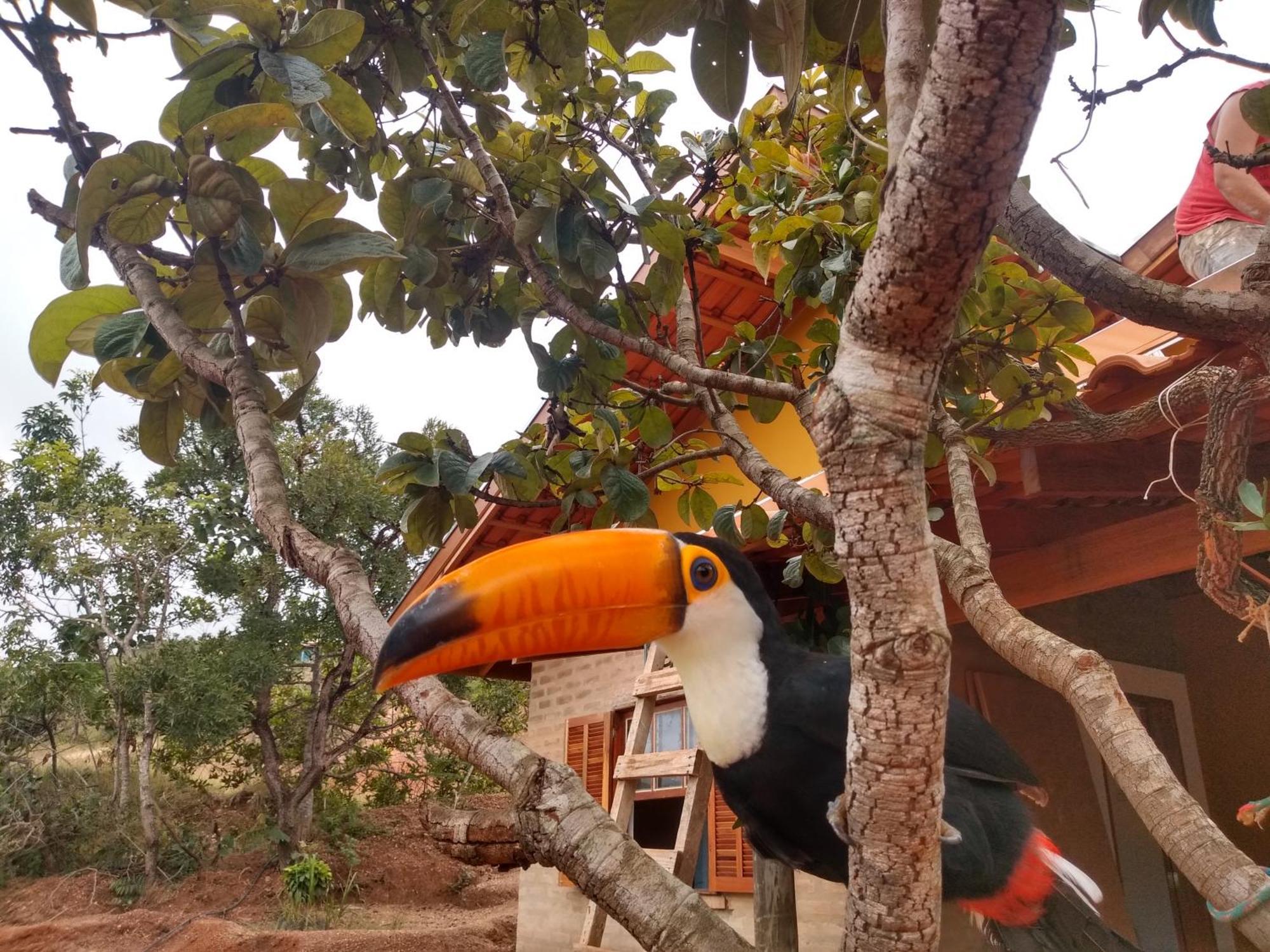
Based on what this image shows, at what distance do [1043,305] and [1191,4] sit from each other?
35.3 inches

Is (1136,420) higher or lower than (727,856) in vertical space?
higher

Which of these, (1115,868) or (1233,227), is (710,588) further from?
(1115,868)

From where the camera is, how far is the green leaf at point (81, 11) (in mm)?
1464

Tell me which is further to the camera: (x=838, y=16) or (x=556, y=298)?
(x=556, y=298)

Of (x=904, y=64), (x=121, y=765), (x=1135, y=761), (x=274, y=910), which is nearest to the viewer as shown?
(x=904, y=64)

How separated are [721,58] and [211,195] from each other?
3.00ft

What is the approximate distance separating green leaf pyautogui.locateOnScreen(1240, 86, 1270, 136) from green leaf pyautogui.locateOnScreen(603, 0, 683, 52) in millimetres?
893

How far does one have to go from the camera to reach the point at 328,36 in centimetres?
139

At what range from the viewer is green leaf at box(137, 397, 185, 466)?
6.01 feet

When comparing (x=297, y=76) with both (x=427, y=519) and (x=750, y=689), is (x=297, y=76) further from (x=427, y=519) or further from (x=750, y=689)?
(x=750, y=689)

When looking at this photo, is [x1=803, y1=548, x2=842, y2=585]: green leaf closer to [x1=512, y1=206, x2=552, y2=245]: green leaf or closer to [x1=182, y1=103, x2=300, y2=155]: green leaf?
[x1=512, y1=206, x2=552, y2=245]: green leaf

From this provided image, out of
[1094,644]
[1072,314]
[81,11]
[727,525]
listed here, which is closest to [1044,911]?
[727,525]

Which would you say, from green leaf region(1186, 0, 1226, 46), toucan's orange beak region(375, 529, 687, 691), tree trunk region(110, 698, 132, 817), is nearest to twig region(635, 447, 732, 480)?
toucan's orange beak region(375, 529, 687, 691)

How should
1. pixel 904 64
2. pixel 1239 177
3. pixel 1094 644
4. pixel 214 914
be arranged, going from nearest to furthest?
pixel 904 64
pixel 1239 177
pixel 1094 644
pixel 214 914
